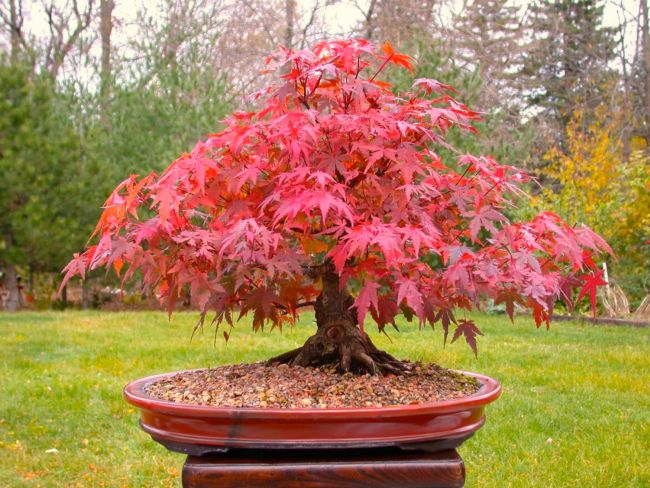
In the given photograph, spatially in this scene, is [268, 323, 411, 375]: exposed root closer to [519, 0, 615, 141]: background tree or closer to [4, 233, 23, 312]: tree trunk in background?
[4, 233, 23, 312]: tree trunk in background

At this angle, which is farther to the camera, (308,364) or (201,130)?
(201,130)

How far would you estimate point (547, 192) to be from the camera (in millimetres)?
11453

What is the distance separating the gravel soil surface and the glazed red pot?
79mm

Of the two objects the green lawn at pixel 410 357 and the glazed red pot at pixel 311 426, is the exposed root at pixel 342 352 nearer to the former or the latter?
the glazed red pot at pixel 311 426

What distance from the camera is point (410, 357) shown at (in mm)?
5102

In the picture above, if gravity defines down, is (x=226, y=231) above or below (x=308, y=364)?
above

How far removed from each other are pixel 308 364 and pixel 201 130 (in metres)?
9.13

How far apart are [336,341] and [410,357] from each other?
305 cm

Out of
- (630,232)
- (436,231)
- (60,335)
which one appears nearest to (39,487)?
Answer: (436,231)

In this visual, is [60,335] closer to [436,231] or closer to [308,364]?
[308,364]

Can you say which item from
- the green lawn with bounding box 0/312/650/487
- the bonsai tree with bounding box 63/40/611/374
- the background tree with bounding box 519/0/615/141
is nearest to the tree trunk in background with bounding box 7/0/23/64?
the green lawn with bounding box 0/312/650/487

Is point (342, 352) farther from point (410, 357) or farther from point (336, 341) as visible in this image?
point (410, 357)

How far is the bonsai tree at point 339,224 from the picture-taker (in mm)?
1738

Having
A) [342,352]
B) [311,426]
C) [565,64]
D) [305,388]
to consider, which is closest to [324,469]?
[311,426]
